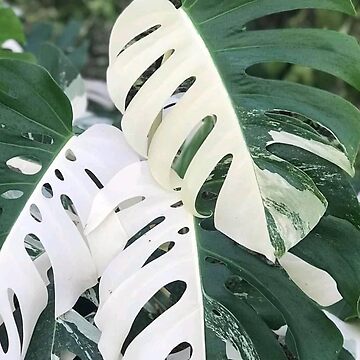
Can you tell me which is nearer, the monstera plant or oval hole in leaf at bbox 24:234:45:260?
the monstera plant

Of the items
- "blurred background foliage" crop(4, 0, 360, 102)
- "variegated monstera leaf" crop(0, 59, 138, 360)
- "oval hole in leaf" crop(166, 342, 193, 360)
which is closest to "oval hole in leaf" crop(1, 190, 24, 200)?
"variegated monstera leaf" crop(0, 59, 138, 360)

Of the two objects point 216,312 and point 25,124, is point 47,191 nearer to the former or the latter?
point 25,124

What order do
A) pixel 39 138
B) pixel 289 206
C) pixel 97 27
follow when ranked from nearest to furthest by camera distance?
pixel 289 206
pixel 39 138
pixel 97 27

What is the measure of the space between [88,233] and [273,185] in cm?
20

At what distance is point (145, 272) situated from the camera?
0.62 meters

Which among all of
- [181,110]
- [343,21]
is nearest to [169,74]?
[181,110]

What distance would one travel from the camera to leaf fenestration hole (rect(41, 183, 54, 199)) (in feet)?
2.36

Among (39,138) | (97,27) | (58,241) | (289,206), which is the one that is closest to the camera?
(289,206)

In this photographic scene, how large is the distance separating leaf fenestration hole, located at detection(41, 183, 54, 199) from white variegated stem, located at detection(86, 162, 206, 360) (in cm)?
9

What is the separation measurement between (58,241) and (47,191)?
0.34 ft

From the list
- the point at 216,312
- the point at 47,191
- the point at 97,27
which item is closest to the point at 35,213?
the point at 47,191

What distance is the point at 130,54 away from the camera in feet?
2.21

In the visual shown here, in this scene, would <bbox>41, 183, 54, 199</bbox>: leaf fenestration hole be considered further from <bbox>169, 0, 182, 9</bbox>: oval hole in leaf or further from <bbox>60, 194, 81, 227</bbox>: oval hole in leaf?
<bbox>169, 0, 182, 9</bbox>: oval hole in leaf

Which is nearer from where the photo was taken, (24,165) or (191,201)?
(191,201)
